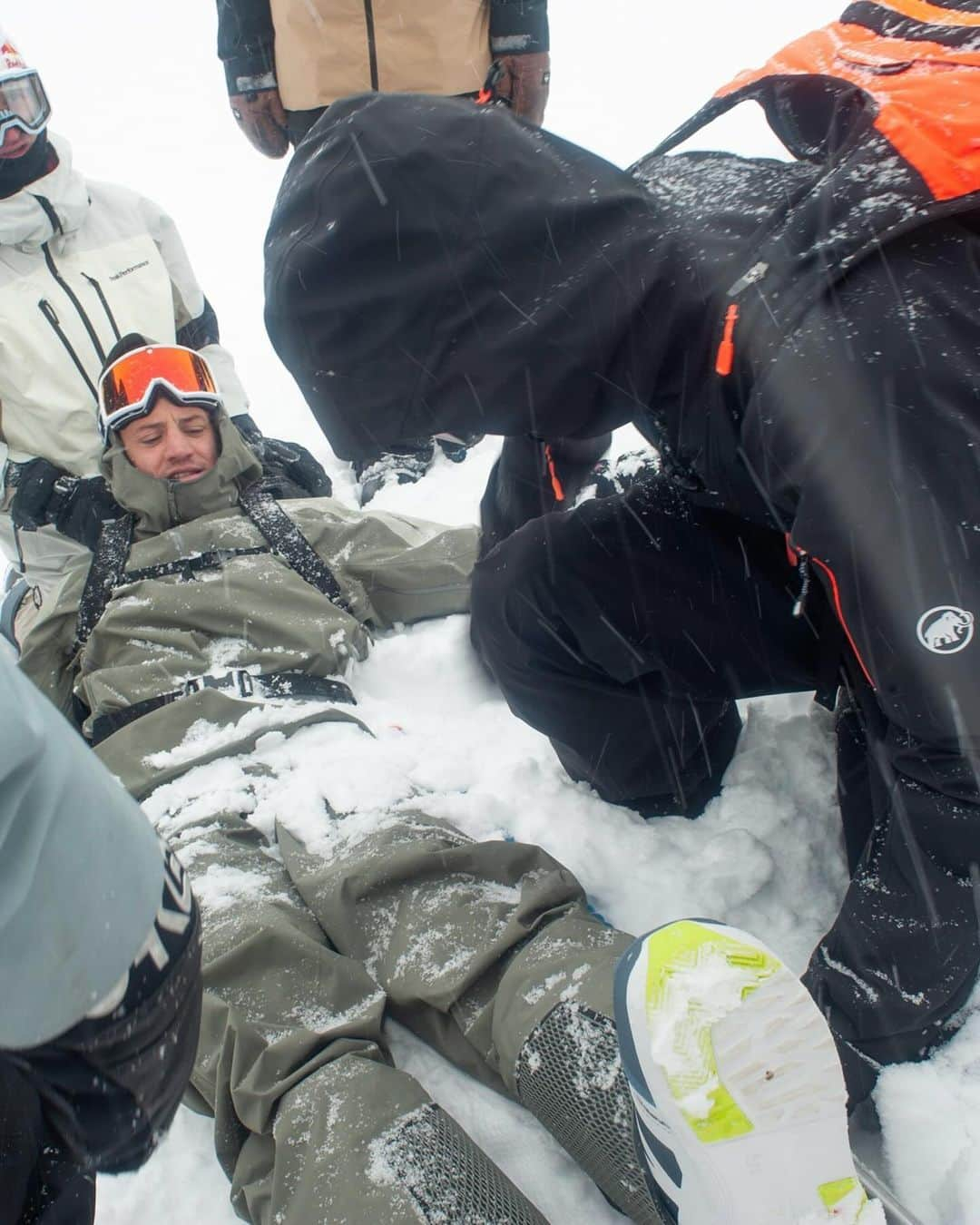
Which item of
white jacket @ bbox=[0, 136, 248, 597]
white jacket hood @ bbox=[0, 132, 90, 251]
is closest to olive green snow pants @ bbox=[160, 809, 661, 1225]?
white jacket @ bbox=[0, 136, 248, 597]

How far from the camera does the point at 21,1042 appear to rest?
854 millimetres

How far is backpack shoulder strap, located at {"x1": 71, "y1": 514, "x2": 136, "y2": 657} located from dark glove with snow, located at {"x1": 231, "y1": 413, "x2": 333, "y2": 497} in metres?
0.62

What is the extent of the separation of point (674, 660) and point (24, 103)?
9.19ft

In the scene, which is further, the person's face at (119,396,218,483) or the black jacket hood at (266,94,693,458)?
the person's face at (119,396,218,483)

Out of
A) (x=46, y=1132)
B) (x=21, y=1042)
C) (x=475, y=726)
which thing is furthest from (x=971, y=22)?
(x=475, y=726)

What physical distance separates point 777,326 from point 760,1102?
0.83 metres

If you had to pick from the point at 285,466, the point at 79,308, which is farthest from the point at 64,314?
the point at 285,466

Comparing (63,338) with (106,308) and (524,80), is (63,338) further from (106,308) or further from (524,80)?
(524,80)

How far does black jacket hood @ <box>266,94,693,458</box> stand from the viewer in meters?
1.29

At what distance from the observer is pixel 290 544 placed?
278 cm

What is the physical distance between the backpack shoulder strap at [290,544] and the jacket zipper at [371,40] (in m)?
1.57

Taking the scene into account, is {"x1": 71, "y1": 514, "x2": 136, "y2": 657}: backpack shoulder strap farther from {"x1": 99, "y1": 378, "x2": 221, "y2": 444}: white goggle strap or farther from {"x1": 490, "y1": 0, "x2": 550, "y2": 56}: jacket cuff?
{"x1": 490, "y1": 0, "x2": 550, "y2": 56}: jacket cuff

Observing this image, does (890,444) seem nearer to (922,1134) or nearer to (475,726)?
(922,1134)

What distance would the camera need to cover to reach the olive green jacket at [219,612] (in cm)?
216
